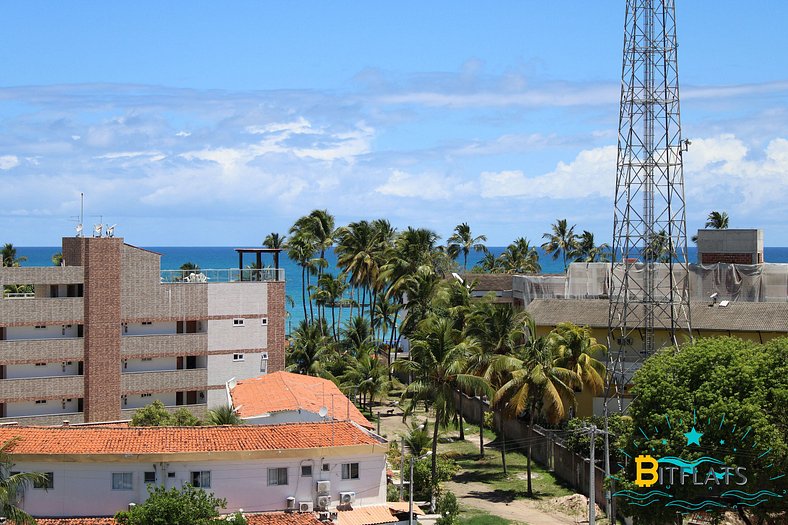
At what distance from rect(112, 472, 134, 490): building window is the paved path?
1831 centimetres

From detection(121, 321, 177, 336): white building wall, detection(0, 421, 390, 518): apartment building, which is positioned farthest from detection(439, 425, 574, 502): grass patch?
detection(121, 321, 177, 336): white building wall

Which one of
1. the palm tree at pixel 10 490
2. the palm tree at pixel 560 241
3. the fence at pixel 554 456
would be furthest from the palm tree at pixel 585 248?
the palm tree at pixel 10 490

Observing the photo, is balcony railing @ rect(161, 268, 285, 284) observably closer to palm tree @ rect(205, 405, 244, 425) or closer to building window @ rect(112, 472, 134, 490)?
palm tree @ rect(205, 405, 244, 425)

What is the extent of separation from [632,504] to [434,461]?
12.7 m

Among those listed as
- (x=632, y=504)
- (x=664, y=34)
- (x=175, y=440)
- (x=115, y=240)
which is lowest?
(x=632, y=504)

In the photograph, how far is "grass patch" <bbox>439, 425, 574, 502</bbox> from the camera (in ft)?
179

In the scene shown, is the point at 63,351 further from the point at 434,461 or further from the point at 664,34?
the point at 664,34

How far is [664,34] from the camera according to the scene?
5916 centimetres

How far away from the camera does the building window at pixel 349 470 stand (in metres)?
44.7

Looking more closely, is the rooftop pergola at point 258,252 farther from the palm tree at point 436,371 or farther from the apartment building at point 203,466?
the apartment building at point 203,466

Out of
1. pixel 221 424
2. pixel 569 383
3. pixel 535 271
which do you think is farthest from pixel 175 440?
pixel 535 271

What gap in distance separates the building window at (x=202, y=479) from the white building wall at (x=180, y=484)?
0.15 m

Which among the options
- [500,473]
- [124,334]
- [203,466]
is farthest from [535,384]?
[124,334]

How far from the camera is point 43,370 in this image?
2405 inches
